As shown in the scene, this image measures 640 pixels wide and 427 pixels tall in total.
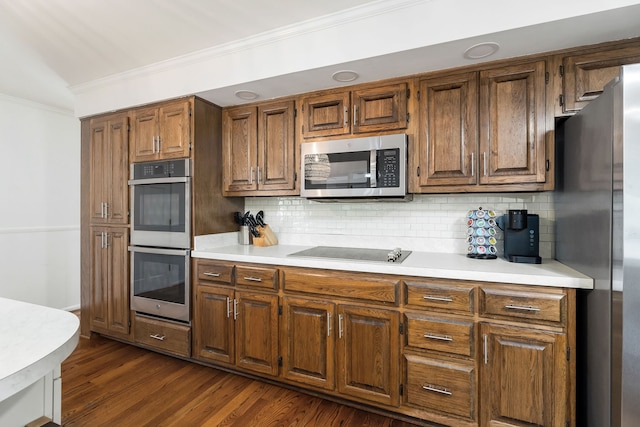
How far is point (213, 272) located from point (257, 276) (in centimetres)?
43

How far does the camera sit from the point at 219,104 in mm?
2760

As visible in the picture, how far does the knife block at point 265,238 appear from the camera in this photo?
112 inches

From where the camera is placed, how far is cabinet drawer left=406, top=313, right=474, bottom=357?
1.74 meters

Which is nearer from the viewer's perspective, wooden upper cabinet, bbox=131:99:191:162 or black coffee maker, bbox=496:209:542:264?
black coffee maker, bbox=496:209:542:264

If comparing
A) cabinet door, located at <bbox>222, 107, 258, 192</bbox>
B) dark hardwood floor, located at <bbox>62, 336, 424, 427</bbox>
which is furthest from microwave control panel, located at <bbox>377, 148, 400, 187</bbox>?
dark hardwood floor, located at <bbox>62, 336, 424, 427</bbox>

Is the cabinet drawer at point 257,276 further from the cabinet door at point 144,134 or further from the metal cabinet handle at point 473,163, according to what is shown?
the metal cabinet handle at point 473,163

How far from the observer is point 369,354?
196cm

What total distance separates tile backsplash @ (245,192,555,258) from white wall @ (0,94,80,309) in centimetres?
263

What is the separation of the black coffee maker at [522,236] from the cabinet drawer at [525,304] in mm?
370

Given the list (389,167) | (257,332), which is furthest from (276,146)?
(257,332)

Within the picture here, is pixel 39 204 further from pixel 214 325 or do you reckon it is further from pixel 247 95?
pixel 247 95

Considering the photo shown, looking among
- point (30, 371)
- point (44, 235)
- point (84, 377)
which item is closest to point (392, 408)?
point (30, 371)

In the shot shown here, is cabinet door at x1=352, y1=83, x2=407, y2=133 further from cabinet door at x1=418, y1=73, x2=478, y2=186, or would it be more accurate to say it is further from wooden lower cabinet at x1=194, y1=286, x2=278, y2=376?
wooden lower cabinet at x1=194, y1=286, x2=278, y2=376

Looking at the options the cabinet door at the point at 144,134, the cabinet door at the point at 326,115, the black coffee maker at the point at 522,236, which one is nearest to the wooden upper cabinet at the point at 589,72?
the black coffee maker at the point at 522,236
